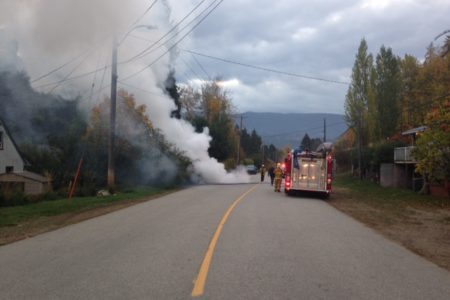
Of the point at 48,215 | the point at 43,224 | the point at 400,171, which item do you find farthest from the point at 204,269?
the point at 400,171

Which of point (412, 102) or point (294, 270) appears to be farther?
point (412, 102)

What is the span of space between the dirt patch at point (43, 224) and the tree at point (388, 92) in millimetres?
32138

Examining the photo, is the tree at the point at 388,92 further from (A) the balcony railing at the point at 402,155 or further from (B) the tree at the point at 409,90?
(A) the balcony railing at the point at 402,155

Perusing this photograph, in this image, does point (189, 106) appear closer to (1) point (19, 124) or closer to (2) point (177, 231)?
(1) point (19, 124)

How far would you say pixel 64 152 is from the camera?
35094 mm

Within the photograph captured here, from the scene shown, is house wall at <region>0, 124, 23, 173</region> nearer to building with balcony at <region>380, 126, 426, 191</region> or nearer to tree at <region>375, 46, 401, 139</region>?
building with balcony at <region>380, 126, 426, 191</region>

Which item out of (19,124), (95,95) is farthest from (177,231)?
(19,124)

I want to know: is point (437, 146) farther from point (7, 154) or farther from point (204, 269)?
point (7, 154)

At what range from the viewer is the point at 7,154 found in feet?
116

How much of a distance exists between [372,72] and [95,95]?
2592 centimetres

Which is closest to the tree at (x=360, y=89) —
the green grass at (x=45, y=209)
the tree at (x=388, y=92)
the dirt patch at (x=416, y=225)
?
the tree at (x=388, y=92)

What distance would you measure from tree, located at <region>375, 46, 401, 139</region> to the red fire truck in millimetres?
21381

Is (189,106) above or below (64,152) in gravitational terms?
above

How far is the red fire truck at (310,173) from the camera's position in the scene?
26312 millimetres
